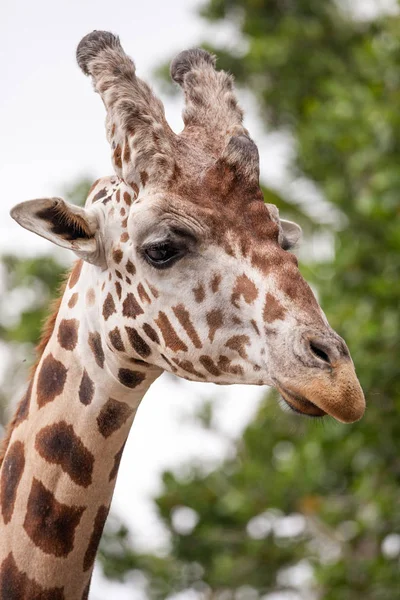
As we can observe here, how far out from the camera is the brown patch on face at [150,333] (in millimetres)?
4824

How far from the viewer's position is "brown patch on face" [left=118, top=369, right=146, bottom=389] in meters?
4.99

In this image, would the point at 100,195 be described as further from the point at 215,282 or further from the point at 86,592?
the point at 86,592

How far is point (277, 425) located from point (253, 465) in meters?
1.63

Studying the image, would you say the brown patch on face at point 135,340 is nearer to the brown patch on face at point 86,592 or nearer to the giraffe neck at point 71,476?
the giraffe neck at point 71,476

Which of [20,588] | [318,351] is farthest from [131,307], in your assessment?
[20,588]

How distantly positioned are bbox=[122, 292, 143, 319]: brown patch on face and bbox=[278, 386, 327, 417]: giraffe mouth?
2.95ft

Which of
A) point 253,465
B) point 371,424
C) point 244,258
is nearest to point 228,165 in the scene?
point 244,258

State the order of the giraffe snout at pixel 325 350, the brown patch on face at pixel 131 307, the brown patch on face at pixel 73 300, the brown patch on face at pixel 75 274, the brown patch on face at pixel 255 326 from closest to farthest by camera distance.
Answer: the giraffe snout at pixel 325 350 < the brown patch on face at pixel 255 326 < the brown patch on face at pixel 131 307 < the brown patch on face at pixel 73 300 < the brown patch on face at pixel 75 274

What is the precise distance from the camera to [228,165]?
4.73 meters

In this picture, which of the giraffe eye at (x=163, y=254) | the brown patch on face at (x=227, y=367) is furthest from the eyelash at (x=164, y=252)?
the brown patch on face at (x=227, y=367)

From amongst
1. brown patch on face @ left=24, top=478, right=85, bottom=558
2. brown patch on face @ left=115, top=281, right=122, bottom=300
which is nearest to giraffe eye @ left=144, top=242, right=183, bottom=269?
brown patch on face @ left=115, top=281, right=122, bottom=300

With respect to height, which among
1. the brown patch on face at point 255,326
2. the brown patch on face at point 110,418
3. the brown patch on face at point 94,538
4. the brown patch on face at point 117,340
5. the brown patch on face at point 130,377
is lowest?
the brown patch on face at point 94,538

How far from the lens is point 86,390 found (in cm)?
510

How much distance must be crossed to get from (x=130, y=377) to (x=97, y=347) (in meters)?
0.25
